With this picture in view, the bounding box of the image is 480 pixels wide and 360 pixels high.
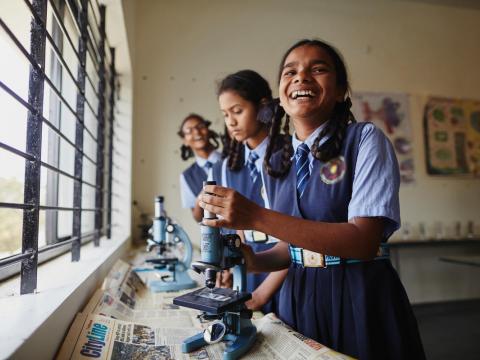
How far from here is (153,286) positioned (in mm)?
1603

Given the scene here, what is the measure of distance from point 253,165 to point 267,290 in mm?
598

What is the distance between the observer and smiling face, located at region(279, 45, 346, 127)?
1.06 m

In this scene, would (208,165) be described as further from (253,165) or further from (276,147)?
(276,147)

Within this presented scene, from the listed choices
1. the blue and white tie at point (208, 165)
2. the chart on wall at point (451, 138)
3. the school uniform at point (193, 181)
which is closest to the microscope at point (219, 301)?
the blue and white tie at point (208, 165)

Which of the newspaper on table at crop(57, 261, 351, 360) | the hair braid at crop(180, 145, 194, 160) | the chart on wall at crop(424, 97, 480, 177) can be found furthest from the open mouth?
the chart on wall at crop(424, 97, 480, 177)

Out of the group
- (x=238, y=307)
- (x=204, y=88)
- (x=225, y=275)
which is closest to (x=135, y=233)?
(x=204, y=88)

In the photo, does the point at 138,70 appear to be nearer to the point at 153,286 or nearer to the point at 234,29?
the point at 234,29

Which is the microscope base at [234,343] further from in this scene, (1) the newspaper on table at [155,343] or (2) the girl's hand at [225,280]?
(2) the girl's hand at [225,280]

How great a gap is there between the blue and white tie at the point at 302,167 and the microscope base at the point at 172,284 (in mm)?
827

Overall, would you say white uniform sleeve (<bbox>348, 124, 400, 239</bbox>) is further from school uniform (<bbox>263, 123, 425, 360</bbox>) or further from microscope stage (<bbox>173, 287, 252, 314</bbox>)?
microscope stage (<bbox>173, 287, 252, 314</bbox>)

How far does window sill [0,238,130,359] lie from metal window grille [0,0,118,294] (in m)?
0.06

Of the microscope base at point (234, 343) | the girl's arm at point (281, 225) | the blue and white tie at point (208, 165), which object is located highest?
the blue and white tie at point (208, 165)

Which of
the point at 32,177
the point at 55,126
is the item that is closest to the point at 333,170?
the point at 32,177

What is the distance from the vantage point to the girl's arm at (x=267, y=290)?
1.21 m
